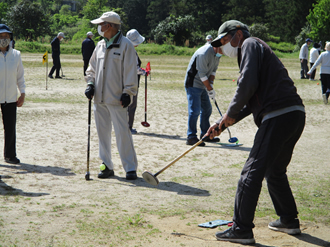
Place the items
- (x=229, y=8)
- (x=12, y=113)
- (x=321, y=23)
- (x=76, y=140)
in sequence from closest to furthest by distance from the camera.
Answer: (x=12, y=113)
(x=76, y=140)
(x=321, y=23)
(x=229, y=8)

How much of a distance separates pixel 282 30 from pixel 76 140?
7152 cm

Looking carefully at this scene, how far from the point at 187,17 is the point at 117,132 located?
1933 inches

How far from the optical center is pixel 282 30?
74500 mm

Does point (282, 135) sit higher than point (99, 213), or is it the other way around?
point (282, 135)

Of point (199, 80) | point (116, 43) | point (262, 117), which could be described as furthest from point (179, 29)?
point (262, 117)

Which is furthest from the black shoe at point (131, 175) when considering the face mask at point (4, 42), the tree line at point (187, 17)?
the tree line at point (187, 17)

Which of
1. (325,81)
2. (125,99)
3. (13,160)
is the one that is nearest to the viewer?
(125,99)

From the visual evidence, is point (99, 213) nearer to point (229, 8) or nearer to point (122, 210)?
point (122, 210)

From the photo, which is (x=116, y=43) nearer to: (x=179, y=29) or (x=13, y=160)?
(x=13, y=160)

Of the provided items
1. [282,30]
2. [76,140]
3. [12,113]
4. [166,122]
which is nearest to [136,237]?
[12,113]

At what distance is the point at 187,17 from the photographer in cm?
5316

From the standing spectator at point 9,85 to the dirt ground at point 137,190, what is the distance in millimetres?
332

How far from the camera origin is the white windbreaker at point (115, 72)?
232 inches

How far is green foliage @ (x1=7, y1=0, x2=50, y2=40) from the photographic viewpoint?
5897 cm
